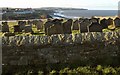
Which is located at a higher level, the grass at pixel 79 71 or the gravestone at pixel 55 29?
the gravestone at pixel 55 29

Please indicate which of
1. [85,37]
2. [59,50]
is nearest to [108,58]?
[85,37]

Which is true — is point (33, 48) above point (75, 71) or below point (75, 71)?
above

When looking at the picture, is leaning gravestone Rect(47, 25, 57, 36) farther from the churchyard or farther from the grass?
the grass

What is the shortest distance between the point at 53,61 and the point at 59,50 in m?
0.52

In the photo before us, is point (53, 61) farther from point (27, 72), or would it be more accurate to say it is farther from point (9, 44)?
point (9, 44)

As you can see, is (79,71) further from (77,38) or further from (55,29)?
(55,29)

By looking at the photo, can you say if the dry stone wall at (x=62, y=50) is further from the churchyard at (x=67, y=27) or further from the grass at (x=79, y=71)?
the churchyard at (x=67, y=27)

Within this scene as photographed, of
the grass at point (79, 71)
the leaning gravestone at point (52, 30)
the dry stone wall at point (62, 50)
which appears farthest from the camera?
the leaning gravestone at point (52, 30)

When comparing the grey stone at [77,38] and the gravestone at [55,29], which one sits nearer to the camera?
the grey stone at [77,38]

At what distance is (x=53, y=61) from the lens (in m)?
Result: 11.3

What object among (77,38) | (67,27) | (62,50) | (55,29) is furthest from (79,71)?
(67,27)

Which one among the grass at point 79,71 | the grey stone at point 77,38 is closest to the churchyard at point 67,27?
the grey stone at point 77,38

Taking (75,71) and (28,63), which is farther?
(28,63)

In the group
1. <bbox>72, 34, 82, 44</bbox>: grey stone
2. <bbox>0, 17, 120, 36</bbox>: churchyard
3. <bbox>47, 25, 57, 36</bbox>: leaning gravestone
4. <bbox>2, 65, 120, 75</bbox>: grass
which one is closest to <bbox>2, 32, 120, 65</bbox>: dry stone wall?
<bbox>72, 34, 82, 44</bbox>: grey stone
